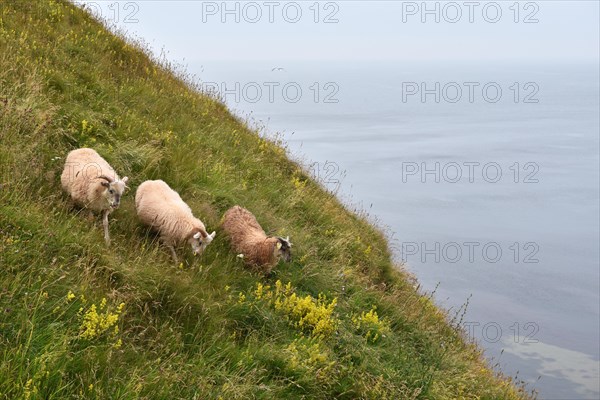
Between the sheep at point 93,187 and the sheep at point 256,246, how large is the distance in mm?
1965

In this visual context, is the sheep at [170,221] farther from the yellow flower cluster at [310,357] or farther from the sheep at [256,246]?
the yellow flower cluster at [310,357]

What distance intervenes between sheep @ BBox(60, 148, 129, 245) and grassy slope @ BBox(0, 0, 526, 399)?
22 centimetres

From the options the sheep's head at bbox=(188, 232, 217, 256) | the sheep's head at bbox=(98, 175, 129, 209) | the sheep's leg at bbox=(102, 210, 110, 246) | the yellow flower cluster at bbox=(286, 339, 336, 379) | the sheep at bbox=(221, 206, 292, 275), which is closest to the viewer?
the yellow flower cluster at bbox=(286, 339, 336, 379)

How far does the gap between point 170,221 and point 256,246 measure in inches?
54.3

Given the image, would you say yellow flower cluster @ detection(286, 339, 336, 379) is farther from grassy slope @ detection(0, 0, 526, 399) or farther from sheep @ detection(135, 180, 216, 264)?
Result: sheep @ detection(135, 180, 216, 264)

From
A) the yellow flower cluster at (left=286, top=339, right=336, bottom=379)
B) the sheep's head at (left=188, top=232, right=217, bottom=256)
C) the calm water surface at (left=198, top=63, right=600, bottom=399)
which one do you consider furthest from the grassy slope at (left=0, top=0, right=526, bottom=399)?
the calm water surface at (left=198, top=63, right=600, bottom=399)

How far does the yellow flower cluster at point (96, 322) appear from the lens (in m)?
4.59

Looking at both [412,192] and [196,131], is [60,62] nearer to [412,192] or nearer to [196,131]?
[196,131]

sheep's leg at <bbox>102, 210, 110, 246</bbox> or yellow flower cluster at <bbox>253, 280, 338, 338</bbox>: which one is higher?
sheep's leg at <bbox>102, 210, 110, 246</bbox>

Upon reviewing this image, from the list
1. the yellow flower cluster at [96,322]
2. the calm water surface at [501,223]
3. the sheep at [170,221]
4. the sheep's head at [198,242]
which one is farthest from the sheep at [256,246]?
the calm water surface at [501,223]

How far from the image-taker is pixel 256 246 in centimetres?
809

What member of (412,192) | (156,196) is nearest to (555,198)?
(412,192)

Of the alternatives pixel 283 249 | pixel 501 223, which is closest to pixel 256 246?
pixel 283 249

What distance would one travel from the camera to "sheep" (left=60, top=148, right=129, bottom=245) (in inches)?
270
